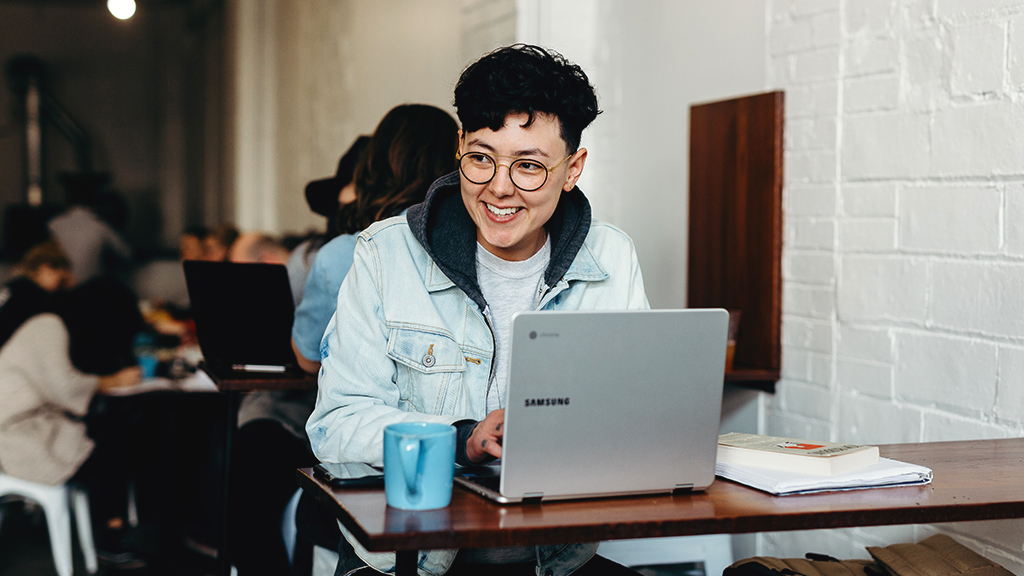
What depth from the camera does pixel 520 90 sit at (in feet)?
4.51

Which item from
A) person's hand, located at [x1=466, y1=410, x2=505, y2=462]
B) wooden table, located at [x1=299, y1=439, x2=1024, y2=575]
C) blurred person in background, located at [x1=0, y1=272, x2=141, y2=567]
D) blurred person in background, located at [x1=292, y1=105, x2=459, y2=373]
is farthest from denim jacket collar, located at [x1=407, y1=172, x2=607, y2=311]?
blurred person in background, located at [x1=0, y1=272, x2=141, y2=567]

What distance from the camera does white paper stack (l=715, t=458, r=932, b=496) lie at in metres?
1.13

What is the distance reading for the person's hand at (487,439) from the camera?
1140 mm

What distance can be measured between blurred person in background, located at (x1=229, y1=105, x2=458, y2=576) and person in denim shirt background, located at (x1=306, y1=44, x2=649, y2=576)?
790mm

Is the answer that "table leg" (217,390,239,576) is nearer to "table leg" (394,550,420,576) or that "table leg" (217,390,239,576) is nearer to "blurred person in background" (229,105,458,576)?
"blurred person in background" (229,105,458,576)

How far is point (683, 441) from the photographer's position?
3.59 feet

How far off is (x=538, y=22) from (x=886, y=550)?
7.38 feet

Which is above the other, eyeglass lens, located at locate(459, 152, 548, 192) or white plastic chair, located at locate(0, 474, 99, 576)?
eyeglass lens, located at locate(459, 152, 548, 192)

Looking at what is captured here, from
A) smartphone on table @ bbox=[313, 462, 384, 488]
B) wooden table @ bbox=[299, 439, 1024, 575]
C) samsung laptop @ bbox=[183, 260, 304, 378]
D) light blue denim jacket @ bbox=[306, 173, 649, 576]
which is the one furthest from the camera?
samsung laptop @ bbox=[183, 260, 304, 378]

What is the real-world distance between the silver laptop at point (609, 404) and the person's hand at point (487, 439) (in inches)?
1.8

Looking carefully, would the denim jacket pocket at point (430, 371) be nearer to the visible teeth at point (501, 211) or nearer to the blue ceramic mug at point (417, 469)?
the visible teeth at point (501, 211)

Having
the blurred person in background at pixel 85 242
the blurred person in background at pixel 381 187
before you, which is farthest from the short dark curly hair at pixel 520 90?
the blurred person in background at pixel 85 242

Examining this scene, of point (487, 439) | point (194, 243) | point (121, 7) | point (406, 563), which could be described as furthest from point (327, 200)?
point (194, 243)

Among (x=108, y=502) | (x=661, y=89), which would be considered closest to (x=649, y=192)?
(x=661, y=89)
